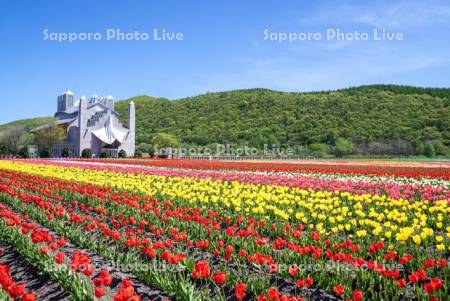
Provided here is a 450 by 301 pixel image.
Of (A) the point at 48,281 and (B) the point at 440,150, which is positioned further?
(B) the point at 440,150

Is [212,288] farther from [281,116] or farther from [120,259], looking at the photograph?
Result: [281,116]

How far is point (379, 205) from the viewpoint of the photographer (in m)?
9.27

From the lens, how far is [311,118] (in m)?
83.9

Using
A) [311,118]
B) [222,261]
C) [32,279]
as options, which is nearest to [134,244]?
[222,261]

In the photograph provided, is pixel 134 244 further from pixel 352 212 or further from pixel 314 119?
pixel 314 119

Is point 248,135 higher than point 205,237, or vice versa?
point 248,135

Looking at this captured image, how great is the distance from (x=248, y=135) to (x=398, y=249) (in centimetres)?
Answer: 7563

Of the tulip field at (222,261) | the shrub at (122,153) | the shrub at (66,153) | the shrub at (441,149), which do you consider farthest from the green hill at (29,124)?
the tulip field at (222,261)

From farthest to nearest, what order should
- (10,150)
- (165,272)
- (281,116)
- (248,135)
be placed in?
(281,116) < (248,135) < (10,150) < (165,272)

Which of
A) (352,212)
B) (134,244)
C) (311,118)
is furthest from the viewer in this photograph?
(311,118)

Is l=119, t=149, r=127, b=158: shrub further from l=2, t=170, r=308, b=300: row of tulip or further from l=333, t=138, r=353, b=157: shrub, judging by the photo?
l=2, t=170, r=308, b=300: row of tulip

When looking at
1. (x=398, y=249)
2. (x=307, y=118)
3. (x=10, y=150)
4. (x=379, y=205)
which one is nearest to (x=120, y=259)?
(x=398, y=249)

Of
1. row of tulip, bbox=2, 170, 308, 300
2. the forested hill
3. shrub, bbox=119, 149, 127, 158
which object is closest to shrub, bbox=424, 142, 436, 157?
the forested hill

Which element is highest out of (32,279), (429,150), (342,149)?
(342,149)
